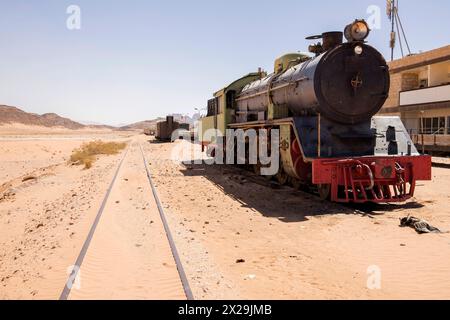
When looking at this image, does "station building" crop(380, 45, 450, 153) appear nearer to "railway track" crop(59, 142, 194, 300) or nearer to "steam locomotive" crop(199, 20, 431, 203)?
"steam locomotive" crop(199, 20, 431, 203)

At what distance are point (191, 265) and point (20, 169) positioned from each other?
Answer: 65.9 ft

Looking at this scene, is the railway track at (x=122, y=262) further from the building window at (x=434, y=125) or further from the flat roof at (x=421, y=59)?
the flat roof at (x=421, y=59)

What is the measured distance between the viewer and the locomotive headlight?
8.98 m

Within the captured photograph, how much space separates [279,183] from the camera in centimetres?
1172

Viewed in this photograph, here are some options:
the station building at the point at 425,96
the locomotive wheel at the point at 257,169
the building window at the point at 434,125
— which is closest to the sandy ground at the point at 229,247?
the locomotive wheel at the point at 257,169

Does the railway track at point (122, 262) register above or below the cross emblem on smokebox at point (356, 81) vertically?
below

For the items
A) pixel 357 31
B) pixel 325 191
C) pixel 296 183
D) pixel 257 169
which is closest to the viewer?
pixel 357 31

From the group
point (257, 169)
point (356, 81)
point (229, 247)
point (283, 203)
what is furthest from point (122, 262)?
point (257, 169)

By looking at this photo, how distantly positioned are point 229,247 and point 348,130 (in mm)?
4672

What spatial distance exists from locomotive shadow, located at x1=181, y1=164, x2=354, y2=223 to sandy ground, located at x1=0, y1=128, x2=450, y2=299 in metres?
0.04

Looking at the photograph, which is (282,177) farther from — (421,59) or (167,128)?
(167,128)

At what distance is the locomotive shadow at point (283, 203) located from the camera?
8320mm

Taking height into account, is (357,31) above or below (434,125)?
above

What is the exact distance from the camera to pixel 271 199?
392 inches
